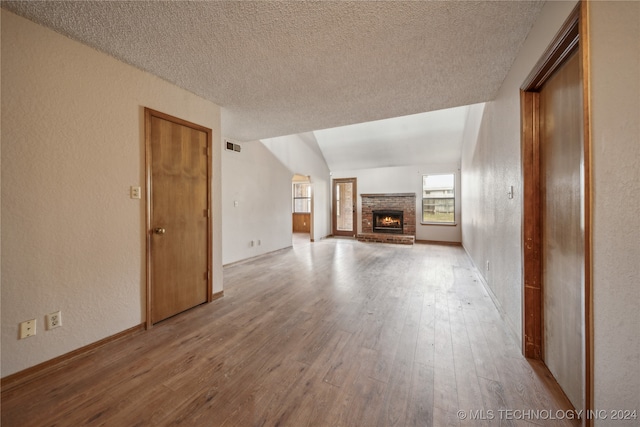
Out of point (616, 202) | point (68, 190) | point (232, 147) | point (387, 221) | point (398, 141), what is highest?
point (398, 141)

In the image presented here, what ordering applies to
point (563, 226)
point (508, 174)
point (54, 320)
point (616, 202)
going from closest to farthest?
point (616, 202)
point (563, 226)
point (54, 320)
point (508, 174)

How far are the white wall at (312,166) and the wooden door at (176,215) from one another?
292 centimetres

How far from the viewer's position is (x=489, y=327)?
2168 mm

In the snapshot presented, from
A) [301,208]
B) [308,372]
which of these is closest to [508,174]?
[308,372]

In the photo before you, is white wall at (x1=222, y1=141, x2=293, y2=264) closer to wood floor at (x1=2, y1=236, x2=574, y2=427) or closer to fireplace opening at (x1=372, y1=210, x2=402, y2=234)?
wood floor at (x1=2, y1=236, x2=574, y2=427)

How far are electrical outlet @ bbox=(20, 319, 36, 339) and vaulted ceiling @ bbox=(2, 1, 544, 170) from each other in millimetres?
2020

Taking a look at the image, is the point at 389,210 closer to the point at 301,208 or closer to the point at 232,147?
the point at 301,208

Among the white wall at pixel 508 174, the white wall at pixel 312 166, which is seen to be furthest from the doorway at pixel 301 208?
the white wall at pixel 508 174

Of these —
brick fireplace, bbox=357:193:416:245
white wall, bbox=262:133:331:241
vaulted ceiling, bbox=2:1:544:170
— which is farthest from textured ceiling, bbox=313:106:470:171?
vaulted ceiling, bbox=2:1:544:170

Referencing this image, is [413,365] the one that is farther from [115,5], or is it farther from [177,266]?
[115,5]

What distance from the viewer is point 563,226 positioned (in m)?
1.42

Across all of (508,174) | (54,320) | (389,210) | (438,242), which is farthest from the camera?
(389,210)

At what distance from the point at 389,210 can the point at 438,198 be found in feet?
4.77

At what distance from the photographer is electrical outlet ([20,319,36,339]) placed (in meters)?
1.55
